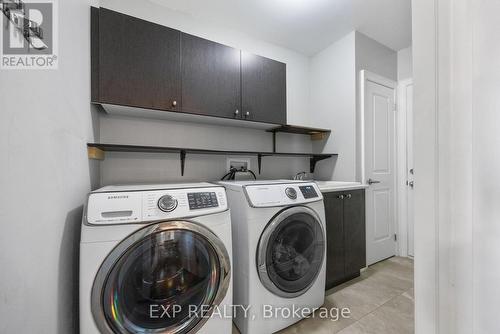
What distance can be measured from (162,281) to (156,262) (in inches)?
4.6

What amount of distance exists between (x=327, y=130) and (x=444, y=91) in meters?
2.04

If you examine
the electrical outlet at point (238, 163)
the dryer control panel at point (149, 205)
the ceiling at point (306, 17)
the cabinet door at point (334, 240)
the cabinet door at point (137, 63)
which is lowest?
the cabinet door at point (334, 240)

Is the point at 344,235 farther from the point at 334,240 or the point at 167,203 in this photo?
the point at 167,203

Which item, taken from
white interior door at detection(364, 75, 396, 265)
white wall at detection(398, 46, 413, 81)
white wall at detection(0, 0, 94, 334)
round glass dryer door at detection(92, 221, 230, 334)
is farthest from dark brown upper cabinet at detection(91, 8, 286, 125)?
white wall at detection(398, 46, 413, 81)

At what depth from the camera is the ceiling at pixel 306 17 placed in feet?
6.01

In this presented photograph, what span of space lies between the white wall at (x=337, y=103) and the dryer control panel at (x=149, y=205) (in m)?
1.68

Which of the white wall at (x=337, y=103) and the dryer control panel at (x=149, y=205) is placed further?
the white wall at (x=337, y=103)

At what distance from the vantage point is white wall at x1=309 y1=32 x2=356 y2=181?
2236 millimetres

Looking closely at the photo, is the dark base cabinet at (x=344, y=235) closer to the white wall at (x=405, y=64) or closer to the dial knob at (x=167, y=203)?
the dial knob at (x=167, y=203)

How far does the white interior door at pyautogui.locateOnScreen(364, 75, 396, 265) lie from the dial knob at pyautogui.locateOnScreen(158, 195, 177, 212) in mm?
2066

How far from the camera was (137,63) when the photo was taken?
1400 millimetres

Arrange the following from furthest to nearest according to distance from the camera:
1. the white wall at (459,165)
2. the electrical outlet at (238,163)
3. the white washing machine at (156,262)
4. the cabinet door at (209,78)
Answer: the electrical outlet at (238,163)
the cabinet door at (209,78)
the white washing machine at (156,262)
the white wall at (459,165)

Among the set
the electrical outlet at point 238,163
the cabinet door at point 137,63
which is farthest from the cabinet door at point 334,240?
the cabinet door at point 137,63

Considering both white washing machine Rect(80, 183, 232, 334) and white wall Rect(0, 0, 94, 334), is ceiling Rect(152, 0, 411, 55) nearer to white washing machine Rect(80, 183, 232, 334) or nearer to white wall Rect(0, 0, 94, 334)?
white wall Rect(0, 0, 94, 334)
